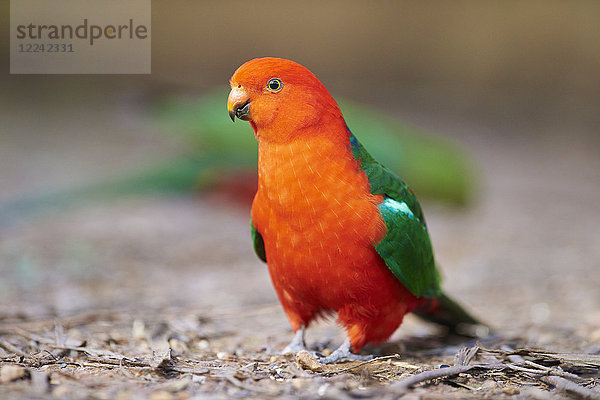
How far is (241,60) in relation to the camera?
1167cm

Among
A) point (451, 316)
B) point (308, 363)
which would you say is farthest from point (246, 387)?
point (451, 316)

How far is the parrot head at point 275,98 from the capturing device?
2.55m

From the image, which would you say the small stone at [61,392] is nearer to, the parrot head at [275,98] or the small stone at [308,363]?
the small stone at [308,363]

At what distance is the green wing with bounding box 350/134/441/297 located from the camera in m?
2.61

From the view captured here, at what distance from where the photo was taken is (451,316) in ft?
11.1

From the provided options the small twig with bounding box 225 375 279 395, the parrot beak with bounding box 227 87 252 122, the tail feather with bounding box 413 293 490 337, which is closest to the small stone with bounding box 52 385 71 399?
the small twig with bounding box 225 375 279 395

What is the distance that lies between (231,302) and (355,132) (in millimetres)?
2542

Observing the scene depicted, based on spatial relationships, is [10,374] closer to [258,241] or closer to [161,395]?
[161,395]

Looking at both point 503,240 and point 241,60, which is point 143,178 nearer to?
point 503,240

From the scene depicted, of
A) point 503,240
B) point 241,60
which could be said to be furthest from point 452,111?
point 503,240

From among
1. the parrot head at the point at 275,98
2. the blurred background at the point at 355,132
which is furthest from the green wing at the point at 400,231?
the blurred background at the point at 355,132

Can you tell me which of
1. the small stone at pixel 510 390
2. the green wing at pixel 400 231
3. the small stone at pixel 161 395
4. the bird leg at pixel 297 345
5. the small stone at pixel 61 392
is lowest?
the small stone at pixel 510 390

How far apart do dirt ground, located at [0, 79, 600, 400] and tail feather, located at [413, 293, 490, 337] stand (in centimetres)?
9

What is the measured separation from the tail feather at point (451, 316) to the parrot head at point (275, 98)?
123 centimetres
